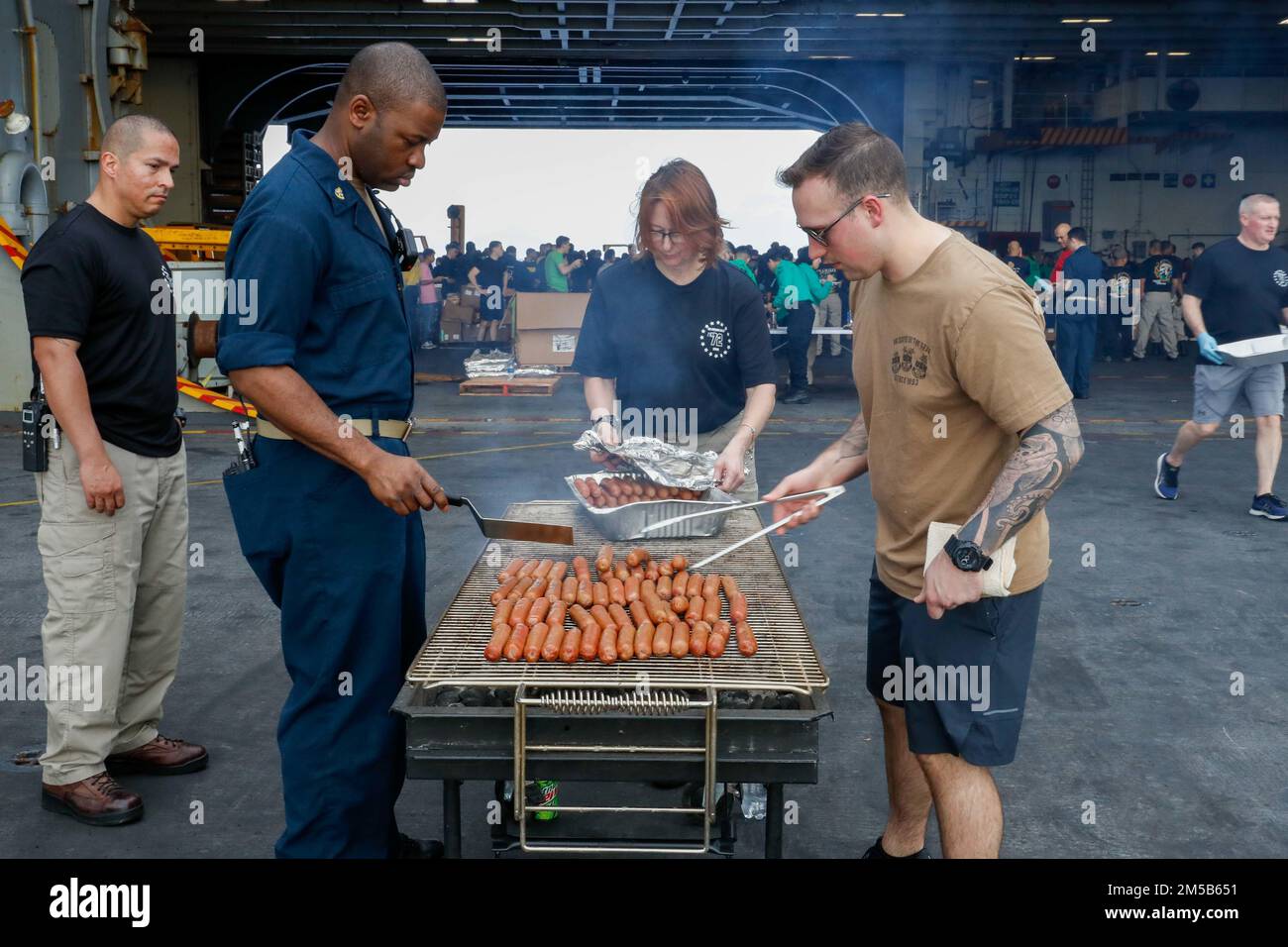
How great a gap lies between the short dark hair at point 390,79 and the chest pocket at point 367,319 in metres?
0.46

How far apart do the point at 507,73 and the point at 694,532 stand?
79.2ft

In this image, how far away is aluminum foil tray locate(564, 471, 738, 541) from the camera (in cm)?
375

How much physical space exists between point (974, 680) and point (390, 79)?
2145 millimetres

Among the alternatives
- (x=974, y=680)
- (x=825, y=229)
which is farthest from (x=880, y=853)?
(x=825, y=229)

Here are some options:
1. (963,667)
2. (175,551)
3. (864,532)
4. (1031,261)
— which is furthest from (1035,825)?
(1031,261)

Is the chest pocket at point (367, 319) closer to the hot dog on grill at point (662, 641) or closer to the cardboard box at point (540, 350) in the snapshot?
the hot dog on grill at point (662, 641)

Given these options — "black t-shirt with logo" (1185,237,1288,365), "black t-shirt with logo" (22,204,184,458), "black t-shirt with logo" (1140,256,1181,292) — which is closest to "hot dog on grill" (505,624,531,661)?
"black t-shirt with logo" (22,204,184,458)

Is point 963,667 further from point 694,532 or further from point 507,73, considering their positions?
point 507,73

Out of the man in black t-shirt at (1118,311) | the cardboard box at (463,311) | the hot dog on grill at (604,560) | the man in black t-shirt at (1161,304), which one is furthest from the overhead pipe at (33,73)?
the man in black t-shirt at (1161,304)

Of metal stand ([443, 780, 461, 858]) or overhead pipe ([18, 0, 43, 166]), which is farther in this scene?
overhead pipe ([18, 0, 43, 166])

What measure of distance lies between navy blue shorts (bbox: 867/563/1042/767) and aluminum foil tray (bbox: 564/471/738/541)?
1053 mm

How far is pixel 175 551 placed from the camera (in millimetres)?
4184

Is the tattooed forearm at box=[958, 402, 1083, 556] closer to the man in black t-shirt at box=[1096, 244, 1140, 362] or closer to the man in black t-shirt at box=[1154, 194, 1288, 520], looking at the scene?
the man in black t-shirt at box=[1154, 194, 1288, 520]

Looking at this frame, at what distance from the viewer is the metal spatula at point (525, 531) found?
3188mm
